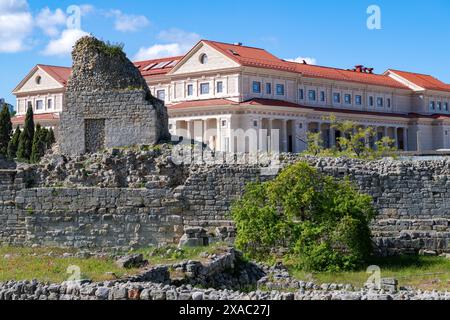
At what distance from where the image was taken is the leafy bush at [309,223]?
20.5 meters

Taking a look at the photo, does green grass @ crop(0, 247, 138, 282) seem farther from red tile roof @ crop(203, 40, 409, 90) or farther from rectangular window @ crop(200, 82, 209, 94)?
rectangular window @ crop(200, 82, 209, 94)

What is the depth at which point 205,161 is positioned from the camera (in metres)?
25.3

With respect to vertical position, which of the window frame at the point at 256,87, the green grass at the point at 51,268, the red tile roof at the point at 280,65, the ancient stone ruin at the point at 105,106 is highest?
the red tile roof at the point at 280,65

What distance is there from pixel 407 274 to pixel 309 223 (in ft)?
10.0

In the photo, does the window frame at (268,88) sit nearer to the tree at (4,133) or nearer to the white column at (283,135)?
the white column at (283,135)

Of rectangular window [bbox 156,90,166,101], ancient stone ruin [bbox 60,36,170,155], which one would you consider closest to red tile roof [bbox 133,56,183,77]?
rectangular window [bbox 156,90,166,101]

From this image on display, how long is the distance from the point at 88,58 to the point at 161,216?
7.61 meters

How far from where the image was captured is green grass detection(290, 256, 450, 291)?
1850 cm

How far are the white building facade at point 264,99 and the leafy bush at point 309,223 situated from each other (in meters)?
Result: 38.9

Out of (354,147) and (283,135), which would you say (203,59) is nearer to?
(283,135)

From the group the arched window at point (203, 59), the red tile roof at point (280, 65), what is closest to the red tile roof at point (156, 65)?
the arched window at point (203, 59)

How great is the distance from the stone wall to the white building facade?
3540cm

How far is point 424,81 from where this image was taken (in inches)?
4198
